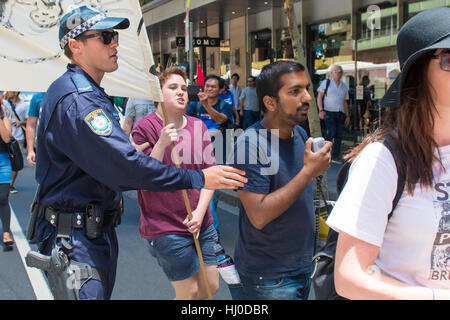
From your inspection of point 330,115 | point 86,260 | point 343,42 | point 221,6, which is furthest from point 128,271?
point 221,6

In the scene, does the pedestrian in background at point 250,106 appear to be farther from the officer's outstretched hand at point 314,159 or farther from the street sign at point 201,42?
the officer's outstretched hand at point 314,159

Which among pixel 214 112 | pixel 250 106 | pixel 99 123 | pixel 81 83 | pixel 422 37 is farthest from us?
pixel 250 106

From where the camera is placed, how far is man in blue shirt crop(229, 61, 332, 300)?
255cm

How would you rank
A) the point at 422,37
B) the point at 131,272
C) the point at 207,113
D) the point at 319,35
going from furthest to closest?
the point at 319,35 < the point at 207,113 < the point at 131,272 < the point at 422,37

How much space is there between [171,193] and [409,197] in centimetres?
231

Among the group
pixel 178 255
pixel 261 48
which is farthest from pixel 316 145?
pixel 261 48

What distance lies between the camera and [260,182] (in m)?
2.57

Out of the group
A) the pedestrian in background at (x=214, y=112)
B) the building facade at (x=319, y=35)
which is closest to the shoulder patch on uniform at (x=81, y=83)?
the pedestrian in background at (x=214, y=112)

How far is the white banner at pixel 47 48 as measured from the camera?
2.96 metres

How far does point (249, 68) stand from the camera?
61.9ft

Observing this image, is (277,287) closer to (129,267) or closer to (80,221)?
(80,221)

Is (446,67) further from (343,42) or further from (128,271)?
(343,42)

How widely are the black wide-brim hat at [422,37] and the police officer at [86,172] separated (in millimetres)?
1209
